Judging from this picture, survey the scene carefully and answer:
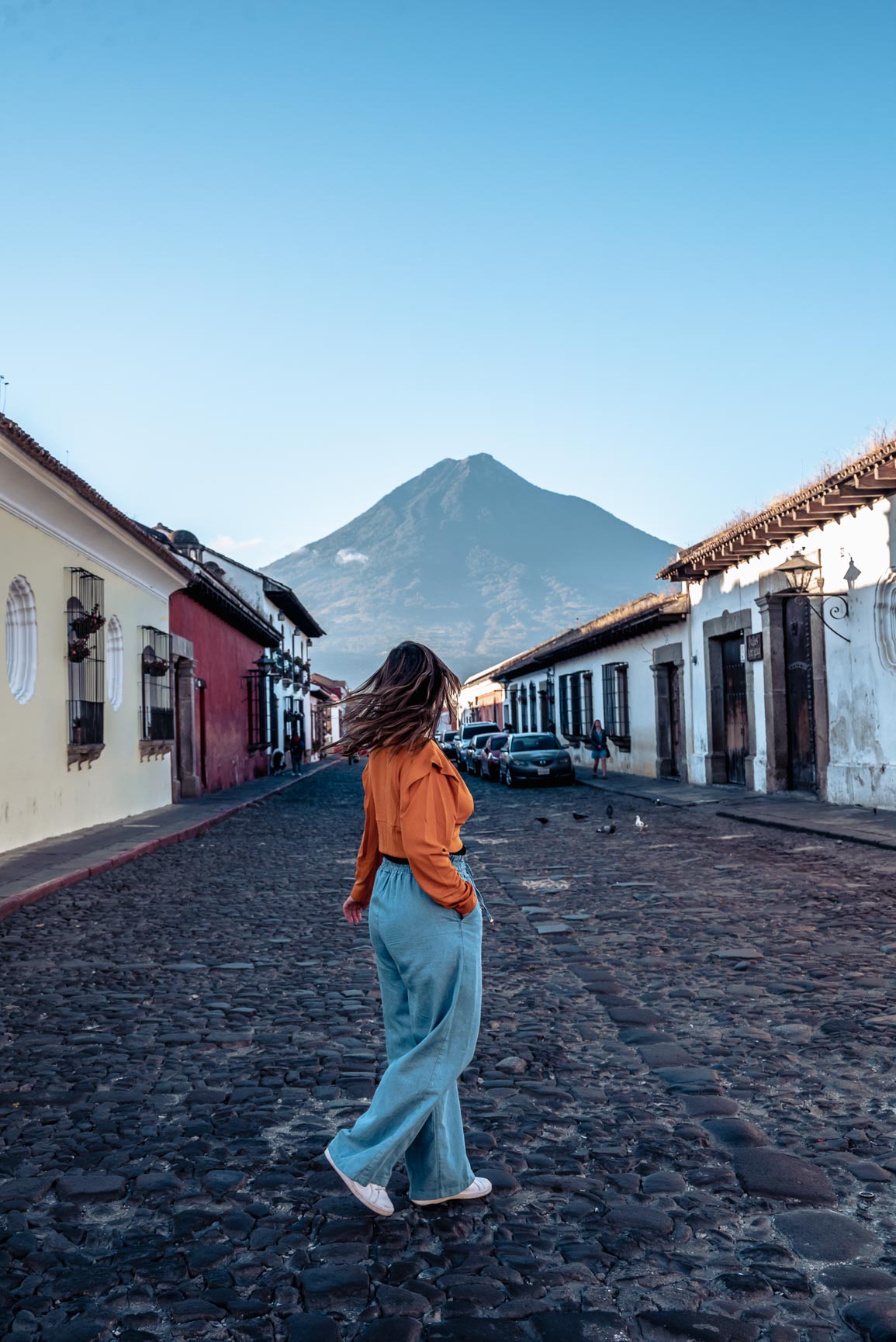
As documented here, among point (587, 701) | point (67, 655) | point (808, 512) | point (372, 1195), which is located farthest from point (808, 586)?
point (587, 701)

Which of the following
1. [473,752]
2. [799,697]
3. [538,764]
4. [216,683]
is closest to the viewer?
[799,697]

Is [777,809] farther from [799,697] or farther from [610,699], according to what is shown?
[610,699]

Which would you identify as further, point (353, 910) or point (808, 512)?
point (808, 512)

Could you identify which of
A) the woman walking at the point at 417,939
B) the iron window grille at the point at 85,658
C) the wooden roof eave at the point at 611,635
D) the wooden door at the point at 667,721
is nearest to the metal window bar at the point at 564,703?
the wooden roof eave at the point at 611,635

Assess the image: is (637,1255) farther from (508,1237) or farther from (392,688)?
(392,688)

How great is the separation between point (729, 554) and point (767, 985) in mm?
14129

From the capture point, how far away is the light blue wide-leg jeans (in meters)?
2.88

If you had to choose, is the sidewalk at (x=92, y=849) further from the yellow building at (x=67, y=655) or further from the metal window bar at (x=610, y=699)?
the metal window bar at (x=610, y=699)

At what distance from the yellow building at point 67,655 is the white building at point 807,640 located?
29.8 ft

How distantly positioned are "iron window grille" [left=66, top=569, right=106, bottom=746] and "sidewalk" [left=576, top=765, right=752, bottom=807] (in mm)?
8813

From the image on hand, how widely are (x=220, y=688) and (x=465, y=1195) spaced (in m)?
23.8

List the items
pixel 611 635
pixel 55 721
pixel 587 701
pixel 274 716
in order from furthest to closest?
pixel 274 716 < pixel 587 701 < pixel 611 635 < pixel 55 721

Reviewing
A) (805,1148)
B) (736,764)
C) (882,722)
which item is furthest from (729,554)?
(805,1148)

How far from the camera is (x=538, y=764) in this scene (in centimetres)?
2523
